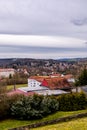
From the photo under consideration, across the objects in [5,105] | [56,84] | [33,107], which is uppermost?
[5,105]

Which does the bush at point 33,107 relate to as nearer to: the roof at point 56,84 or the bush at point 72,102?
the bush at point 72,102

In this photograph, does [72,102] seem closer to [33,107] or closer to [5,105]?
[33,107]

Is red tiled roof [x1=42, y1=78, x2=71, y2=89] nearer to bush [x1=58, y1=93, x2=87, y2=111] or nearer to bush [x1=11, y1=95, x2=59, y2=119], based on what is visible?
bush [x1=58, y1=93, x2=87, y2=111]

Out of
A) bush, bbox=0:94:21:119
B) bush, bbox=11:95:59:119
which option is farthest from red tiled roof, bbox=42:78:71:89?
bush, bbox=0:94:21:119

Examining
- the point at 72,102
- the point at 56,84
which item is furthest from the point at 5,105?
the point at 56,84

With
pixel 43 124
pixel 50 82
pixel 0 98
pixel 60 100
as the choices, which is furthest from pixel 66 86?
pixel 43 124

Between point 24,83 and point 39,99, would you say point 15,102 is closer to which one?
point 39,99
